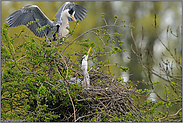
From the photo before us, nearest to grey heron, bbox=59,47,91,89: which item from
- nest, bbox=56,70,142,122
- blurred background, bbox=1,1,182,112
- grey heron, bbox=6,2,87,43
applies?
nest, bbox=56,70,142,122

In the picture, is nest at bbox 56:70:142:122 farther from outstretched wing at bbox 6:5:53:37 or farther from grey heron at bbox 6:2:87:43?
outstretched wing at bbox 6:5:53:37

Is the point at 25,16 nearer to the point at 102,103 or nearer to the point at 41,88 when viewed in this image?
the point at 41,88

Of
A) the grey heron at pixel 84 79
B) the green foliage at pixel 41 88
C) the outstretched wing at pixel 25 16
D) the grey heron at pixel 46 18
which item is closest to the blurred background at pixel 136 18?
the grey heron at pixel 46 18

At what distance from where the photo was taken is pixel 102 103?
97.6 inches

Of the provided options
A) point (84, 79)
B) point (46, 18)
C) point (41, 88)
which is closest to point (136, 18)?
point (46, 18)

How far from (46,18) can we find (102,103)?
1802 millimetres

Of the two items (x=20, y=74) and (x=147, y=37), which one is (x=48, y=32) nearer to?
(x=20, y=74)

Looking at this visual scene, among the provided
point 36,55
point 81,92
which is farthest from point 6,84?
point 81,92

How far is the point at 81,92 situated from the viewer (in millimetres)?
2502

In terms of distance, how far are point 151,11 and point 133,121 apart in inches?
273

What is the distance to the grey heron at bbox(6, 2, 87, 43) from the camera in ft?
10.8

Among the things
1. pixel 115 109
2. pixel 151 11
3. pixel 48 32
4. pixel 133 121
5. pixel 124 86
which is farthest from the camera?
pixel 151 11

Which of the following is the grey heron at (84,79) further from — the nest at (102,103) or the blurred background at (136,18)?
the blurred background at (136,18)

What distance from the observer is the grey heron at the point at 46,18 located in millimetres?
3287
